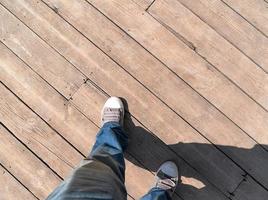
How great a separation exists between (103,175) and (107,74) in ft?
2.35

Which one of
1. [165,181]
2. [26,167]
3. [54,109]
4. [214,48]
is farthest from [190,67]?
[26,167]

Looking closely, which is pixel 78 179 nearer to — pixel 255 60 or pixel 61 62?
pixel 61 62

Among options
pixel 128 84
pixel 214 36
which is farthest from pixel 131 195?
pixel 214 36

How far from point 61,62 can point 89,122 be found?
13.9 inches

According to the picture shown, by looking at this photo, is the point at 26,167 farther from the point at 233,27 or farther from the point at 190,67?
the point at 233,27

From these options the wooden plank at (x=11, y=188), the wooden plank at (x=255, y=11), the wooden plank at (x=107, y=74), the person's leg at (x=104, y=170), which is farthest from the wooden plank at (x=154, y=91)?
the wooden plank at (x=11, y=188)

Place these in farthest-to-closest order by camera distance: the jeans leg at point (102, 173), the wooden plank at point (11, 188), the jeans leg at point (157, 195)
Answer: the wooden plank at point (11, 188), the jeans leg at point (157, 195), the jeans leg at point (102, 173)

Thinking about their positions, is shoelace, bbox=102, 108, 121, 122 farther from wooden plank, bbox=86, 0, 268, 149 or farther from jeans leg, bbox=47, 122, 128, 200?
wooden plank, bbox=86, 0, 268, 149

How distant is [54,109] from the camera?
6.68 ft

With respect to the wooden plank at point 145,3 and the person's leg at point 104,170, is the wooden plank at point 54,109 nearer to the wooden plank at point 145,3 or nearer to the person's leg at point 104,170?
the person's leg at point 104,170

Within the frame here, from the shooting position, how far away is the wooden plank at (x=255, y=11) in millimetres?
2020

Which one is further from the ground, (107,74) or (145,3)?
(145,3)

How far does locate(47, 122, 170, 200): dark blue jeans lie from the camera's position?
1305 mm

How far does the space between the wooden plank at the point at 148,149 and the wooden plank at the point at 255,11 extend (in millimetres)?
780
